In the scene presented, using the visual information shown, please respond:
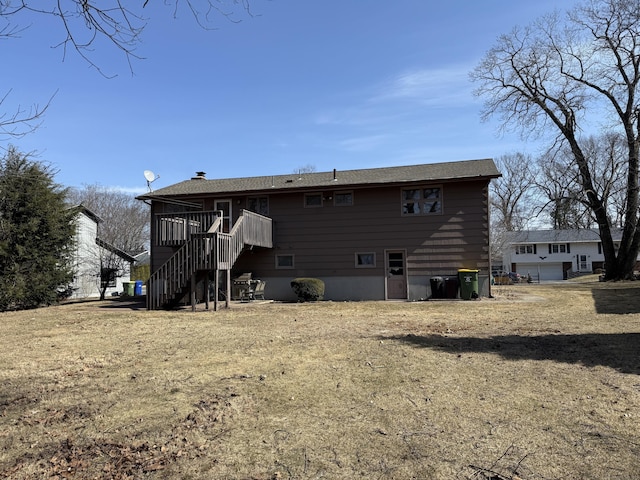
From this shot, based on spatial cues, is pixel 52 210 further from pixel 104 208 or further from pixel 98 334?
pixel 104 208

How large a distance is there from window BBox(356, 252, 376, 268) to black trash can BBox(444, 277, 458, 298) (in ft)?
9.66

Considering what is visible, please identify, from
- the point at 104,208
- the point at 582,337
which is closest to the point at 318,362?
the point at 582,337

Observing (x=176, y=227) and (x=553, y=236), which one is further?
(x=553, y=236)

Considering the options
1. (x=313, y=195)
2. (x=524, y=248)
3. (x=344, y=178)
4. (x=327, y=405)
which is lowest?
(x=327, y=405)

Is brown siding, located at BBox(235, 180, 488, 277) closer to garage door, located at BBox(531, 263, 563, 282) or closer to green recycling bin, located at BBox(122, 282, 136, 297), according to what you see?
green recycling bin, located at BBox(122, 282, 136, 297)

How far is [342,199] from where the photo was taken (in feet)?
59.6

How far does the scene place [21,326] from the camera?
10844mm

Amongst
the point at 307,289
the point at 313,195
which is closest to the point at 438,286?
the point at 307,289

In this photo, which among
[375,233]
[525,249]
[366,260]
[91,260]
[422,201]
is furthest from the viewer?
[525,249]

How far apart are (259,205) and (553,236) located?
44052mm

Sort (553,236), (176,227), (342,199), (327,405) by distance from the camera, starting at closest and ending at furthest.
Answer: (327,405)
(176,227)
(342,199)
(553,236)

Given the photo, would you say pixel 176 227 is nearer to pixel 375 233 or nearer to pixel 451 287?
pixel 375 233

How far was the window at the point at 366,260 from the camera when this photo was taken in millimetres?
17656

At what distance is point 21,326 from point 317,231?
35.2ft
